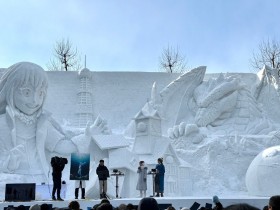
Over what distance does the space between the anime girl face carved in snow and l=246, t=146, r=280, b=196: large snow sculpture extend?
8777mm

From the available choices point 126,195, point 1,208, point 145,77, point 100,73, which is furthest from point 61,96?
point 1,208

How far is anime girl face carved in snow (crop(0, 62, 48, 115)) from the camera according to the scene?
52.5ft

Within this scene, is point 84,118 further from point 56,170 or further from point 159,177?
point 56,170

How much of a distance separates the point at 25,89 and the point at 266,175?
9.59 meters

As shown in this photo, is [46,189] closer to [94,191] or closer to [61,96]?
[94,191]

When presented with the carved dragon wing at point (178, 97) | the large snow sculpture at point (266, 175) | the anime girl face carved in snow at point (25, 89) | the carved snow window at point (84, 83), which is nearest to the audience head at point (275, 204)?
the large snow sculpture at point (266, 175)

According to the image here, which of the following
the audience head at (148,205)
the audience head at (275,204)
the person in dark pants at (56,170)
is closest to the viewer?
the audience head at (275,204)

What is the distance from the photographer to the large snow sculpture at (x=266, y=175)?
10.6 meters

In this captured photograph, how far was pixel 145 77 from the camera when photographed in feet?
72.6

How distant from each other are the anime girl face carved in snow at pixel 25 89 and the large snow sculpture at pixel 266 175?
8.78 m

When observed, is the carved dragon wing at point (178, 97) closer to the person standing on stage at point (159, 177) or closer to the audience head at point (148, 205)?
the person standing on stage at point (159, 177)

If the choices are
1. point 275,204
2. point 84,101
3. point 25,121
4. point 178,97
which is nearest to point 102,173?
point 25,121

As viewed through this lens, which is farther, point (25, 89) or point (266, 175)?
point (25, 89)

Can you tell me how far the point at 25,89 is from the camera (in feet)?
52.6
